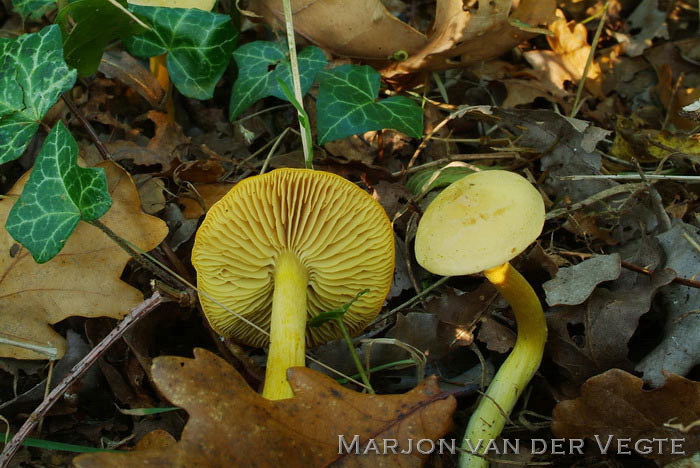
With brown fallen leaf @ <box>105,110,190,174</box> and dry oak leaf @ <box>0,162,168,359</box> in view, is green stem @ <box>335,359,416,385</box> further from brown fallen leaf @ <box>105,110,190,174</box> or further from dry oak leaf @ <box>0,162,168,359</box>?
brown fallen leaf @ <box>105,110,190,174</box>

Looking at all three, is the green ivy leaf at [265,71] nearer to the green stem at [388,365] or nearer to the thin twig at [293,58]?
the thin twig at [293,58]

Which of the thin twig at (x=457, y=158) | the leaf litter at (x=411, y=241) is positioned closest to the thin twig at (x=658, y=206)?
the leaf litter at (x=411, y=241)

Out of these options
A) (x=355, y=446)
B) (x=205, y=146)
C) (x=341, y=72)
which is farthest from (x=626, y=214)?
(x=205, y=146)

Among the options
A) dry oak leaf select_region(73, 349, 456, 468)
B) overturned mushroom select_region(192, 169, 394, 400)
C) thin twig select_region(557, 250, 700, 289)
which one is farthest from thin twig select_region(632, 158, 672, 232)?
dry oak leaf select_region(73, 349, 456, 468)

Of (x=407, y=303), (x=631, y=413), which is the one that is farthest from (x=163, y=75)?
(x=631, y=413)

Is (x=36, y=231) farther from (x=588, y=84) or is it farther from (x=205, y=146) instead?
(x=588, y=84)
